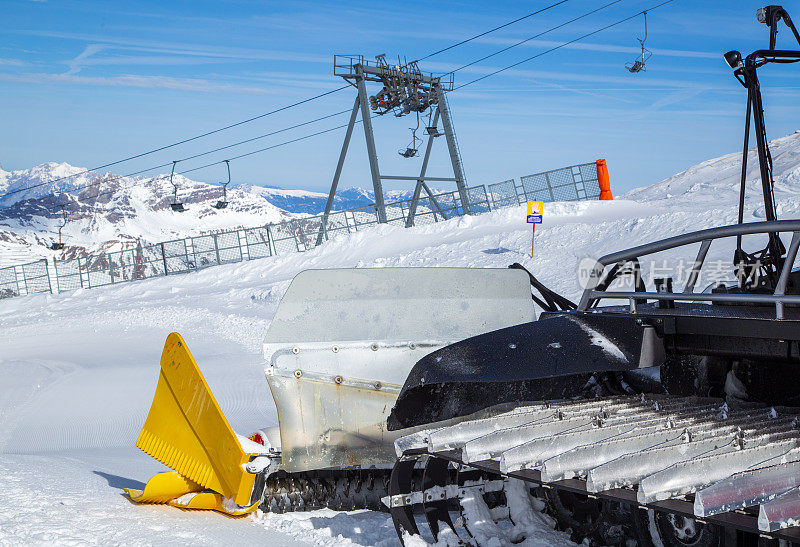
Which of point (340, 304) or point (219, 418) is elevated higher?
point (340, 304)

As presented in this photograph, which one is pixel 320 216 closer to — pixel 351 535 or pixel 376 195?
pixel 376 195

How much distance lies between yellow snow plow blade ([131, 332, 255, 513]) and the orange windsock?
2295 cm

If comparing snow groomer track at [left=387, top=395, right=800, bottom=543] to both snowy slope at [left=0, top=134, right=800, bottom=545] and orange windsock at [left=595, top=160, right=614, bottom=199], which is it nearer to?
snowy slope at [left=0, top=134, right=800, bottom=545]

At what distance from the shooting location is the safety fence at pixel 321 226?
27844 millimetres

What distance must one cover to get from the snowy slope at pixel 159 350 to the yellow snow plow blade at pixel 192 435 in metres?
0.23

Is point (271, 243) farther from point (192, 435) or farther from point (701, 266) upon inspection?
point (701, 266)

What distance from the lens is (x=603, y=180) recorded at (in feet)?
86.2

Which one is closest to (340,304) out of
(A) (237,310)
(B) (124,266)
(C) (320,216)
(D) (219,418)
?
(D) (219,418)

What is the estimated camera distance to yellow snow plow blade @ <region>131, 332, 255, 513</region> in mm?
4488

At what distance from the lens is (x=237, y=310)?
16.8 meters

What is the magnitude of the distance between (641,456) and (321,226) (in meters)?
25.4

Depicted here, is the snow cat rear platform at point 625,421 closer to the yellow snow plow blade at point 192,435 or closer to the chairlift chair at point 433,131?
the yellow snow plow blade at point 192,435

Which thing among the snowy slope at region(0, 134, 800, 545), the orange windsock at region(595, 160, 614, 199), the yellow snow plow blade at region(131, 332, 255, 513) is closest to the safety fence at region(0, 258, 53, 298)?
the snowy slope at region(0, 134, 800, 545)

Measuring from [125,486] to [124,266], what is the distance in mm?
27466
